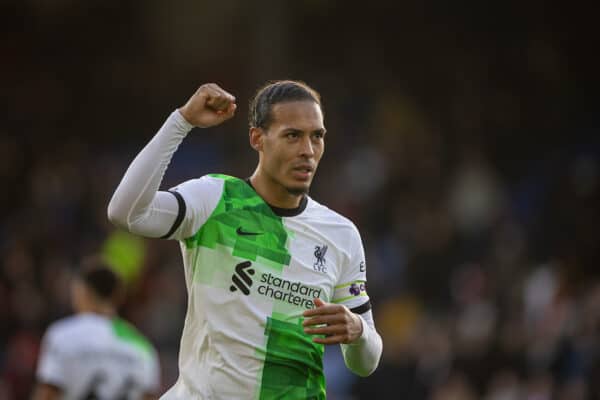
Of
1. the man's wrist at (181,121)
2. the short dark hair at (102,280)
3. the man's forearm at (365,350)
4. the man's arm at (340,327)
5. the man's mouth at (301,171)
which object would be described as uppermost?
the man's wrist at (181,121)

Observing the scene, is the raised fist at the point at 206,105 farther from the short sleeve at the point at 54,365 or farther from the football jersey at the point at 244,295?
the short sleeve at the point at 54,365

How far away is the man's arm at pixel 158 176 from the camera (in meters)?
4.85

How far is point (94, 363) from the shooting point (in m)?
8.14

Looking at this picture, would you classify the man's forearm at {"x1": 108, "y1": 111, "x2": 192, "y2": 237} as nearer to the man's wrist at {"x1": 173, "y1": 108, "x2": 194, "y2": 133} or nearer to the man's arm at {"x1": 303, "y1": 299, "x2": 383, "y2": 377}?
the man's wrist at {"x1": 173, "y1": 108, "x2": 194, "y2": 133}

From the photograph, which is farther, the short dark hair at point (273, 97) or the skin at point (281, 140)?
the short dark hair at point (273, 97)

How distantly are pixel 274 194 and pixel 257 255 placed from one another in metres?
0.34

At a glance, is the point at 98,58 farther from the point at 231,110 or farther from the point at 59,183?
the point at 231,110

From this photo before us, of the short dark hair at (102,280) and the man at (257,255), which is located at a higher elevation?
the man at (257,255)

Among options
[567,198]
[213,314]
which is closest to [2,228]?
[567,198]

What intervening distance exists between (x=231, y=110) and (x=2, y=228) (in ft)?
40.2

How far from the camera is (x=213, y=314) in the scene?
16.7ft

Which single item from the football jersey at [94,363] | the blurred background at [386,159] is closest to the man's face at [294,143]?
the football jersey at [94,363]

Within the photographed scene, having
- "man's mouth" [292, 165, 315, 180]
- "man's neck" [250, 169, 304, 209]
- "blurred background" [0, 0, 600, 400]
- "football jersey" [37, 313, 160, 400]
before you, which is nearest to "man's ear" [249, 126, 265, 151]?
"man's neck" [250, 169, 304, 209]

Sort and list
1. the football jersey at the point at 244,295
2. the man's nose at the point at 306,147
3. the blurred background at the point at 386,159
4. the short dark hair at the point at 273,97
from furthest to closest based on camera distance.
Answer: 1. the blurred background at the point at 386,159
2. the short dark hair at the point at 273,97
3. the man's nose at the point at 306,147
4. the football jersey at the point at 244,295
